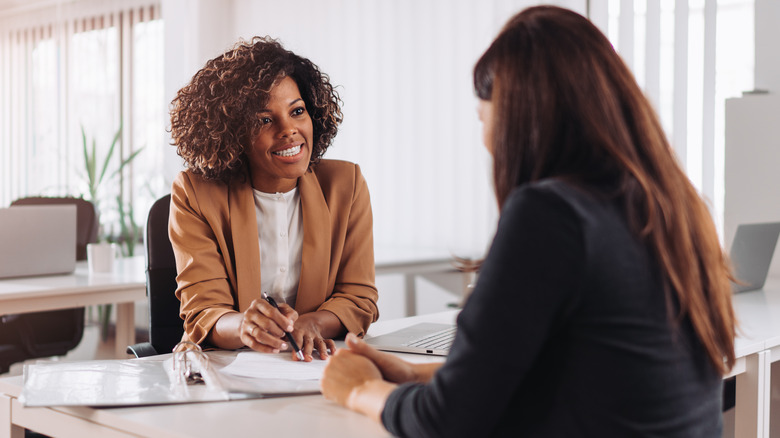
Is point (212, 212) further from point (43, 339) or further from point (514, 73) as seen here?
point (43, 339)

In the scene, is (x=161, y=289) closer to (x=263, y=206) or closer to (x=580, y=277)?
(x=263, y=206)

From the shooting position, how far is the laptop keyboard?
1434 millimetres

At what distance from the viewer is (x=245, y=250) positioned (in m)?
1.60

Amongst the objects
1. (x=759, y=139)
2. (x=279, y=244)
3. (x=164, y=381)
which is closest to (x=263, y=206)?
(x=279, y=244)

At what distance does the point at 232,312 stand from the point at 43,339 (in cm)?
193

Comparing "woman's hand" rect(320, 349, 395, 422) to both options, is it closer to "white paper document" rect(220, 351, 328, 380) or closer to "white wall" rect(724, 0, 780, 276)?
"white paper document" rect(220, 351, 328, 380)

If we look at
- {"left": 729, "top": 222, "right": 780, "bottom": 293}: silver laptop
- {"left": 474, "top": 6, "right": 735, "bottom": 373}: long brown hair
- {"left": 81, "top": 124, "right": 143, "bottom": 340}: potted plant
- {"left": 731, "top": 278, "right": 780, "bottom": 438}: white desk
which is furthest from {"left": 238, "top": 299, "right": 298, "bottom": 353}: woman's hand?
{"left": 81, "top": 124, "right": 143, "bottom": 340}: potted plant

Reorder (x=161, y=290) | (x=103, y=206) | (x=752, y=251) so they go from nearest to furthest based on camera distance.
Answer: (x=161, y=290) < (x=752, y=251) < (x=103, y=206)

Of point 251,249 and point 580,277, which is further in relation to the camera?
point 251,249

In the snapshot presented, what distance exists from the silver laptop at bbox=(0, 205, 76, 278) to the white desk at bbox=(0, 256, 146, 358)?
4cm

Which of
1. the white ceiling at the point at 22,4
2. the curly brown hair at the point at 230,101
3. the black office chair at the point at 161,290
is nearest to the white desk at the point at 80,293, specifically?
the black office chair at the point at 161,290

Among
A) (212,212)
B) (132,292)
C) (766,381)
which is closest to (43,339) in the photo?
(132,292)

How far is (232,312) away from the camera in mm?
1471

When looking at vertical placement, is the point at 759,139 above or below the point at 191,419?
above
